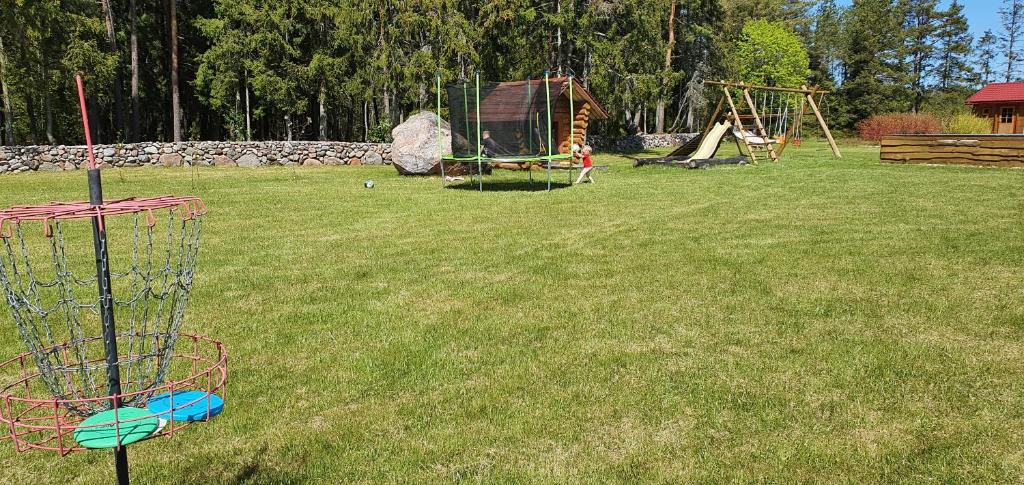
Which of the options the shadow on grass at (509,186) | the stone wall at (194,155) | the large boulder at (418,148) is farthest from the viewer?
the stone wall at (194,155)

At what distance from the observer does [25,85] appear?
1009 inches

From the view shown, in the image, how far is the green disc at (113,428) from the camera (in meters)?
2.19

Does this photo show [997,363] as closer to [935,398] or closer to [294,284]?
[935,398]

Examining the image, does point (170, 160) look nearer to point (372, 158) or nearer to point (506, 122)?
point (372, 158)

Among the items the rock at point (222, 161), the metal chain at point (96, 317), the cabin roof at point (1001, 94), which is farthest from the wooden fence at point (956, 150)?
the cabin roof at point (1001, 94)

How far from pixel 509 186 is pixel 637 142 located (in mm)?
22789

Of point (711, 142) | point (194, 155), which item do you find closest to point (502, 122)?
point (711, 142)

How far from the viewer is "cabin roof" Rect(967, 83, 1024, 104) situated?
1608 inches

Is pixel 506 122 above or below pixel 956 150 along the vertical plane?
above

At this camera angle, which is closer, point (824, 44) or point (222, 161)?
point (222, 161)

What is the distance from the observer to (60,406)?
3.49m

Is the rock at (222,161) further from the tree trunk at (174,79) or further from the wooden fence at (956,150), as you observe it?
the wooden fence at (956,150)

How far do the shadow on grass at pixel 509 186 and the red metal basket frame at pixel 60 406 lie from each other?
450 inches

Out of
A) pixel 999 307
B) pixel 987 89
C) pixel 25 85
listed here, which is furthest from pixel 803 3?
pixel 999 307
